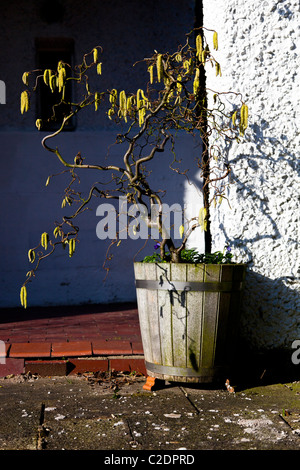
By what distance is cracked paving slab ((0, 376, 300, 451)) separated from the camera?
→ 292cm

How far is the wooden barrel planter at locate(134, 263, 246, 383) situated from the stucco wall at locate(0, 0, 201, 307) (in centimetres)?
330

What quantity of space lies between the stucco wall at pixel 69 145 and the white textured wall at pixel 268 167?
3089mm

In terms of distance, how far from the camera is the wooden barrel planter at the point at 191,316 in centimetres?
377

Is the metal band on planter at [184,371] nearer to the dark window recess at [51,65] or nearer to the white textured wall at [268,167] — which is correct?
the white textured wall at [268,167]

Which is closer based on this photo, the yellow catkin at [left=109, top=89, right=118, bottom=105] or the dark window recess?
the yellow catkin at [left=109, top=89, right=118, bottom=105]

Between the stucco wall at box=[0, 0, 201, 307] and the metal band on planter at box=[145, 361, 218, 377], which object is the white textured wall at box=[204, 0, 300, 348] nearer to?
the metal band on planter at box=[145, 361, 218, 377]

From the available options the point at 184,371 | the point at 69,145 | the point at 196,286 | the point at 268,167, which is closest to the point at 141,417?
the point at 184,371

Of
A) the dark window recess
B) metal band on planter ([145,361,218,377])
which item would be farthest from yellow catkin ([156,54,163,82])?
the dark window recess

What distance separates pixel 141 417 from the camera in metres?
3.33

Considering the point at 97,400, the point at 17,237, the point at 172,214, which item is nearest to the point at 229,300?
the point at 97,400

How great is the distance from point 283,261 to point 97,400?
62.0 inches

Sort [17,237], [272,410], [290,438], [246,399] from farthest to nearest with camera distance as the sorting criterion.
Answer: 1. [17,237]
2. [246,399]
3. [272,410]
4. [290,438]

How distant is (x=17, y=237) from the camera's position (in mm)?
7059

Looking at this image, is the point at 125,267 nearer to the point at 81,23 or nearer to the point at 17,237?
the point at 17,237
